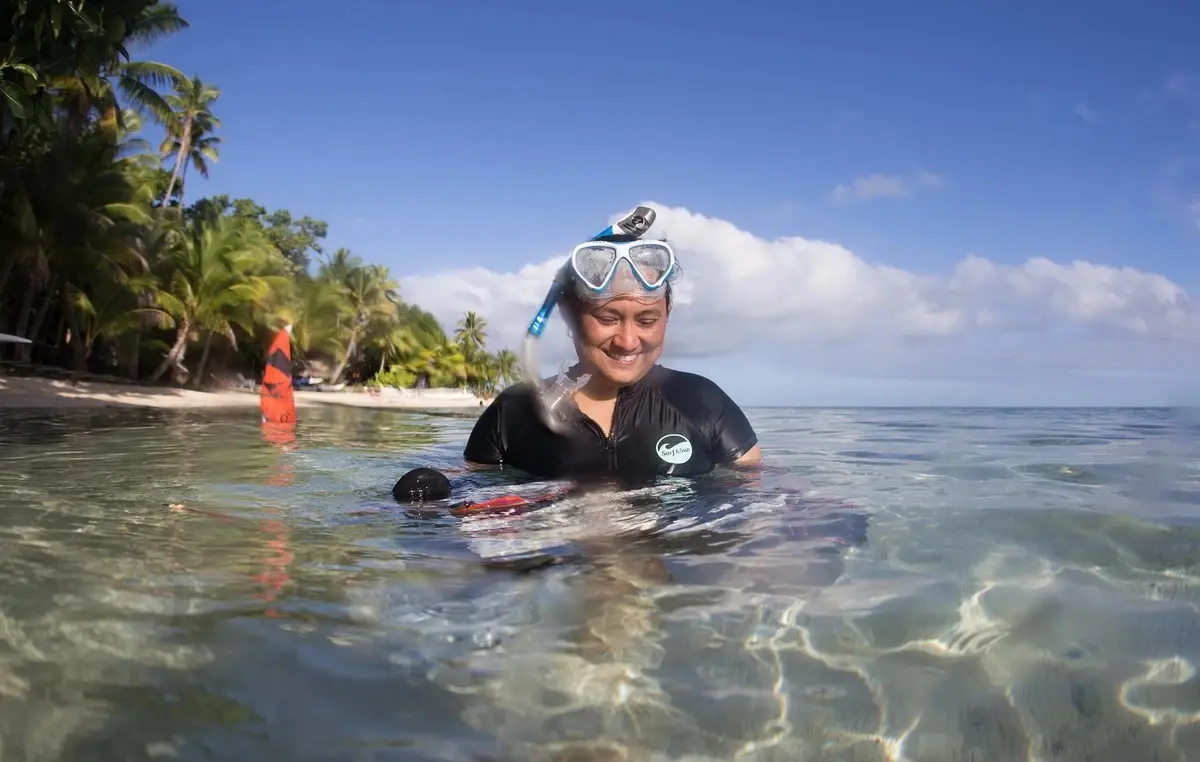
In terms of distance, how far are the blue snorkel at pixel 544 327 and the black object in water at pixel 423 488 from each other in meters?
0.64

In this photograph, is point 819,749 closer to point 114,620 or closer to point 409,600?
point 409,600

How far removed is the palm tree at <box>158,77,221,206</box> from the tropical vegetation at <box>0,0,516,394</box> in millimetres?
67

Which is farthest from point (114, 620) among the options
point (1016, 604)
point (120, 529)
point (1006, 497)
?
point (1006, 497)

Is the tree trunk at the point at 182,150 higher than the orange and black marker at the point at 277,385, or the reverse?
the tree trunk at the point at 182,150

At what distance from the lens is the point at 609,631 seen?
199 cm

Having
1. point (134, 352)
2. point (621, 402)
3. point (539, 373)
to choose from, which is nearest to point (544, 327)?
point (539, 373)

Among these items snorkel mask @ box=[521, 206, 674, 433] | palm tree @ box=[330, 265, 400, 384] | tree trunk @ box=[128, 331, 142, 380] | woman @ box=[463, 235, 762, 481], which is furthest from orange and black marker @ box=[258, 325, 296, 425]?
palm tree @ box=[330, 265, 400, 384]

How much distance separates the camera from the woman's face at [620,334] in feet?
13.2

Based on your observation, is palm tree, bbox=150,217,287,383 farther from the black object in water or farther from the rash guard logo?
the rash guard logo

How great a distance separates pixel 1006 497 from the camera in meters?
4.11

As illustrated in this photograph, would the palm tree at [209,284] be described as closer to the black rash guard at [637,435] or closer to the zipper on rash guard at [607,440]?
the black rash guard at [637,435]

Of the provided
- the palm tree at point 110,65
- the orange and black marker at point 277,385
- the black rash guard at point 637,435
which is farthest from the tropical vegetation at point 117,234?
Result: the black rash guard at point 637,435

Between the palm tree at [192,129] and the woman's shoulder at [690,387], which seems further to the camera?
the palm tree at [192,129]

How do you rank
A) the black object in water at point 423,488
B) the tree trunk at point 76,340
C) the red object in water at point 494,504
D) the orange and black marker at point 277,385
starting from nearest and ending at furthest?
1. the red object in water at point 494,504
2. the black object in water at point 423,488
3. the orange and black marker at point 277,385
4. the tree trunk at point 76,340
